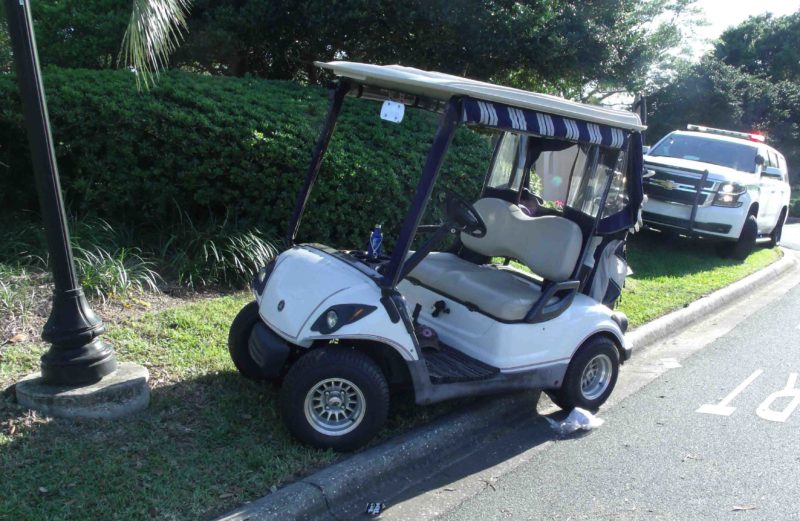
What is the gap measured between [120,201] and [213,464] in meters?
3.55

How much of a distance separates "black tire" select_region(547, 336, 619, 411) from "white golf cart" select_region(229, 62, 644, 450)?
0.01m

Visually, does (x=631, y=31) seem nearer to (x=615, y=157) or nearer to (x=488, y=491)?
(x=615, y=157)

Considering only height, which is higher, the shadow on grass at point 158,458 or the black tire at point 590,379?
the black tire at point 590,379

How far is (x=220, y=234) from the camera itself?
20.8 feet

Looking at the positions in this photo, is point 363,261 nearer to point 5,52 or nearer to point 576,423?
point 576,423

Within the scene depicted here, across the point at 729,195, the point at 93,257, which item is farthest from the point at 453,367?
the point at 729,195

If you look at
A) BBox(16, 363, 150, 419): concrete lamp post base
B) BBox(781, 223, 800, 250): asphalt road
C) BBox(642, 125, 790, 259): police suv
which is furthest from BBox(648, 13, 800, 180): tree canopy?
BBox(16, 363, 150, 419): concrete lamp post base

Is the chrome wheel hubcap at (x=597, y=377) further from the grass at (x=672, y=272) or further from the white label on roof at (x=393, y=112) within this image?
the white label on roof at (x=393, y=112)

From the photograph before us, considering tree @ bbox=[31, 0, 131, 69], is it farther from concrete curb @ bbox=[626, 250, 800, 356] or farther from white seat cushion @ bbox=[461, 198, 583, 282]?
concrete curb @ bbox=[626, 250, 800, 356]

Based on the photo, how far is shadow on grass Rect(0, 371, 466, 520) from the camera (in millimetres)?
3139

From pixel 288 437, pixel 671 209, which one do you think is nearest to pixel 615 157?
pixel 288 437

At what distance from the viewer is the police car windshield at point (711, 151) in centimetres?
1106

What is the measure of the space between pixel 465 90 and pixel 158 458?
2.47m

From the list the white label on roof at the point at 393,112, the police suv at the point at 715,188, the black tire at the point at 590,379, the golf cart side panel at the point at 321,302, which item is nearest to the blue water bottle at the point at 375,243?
the golf cart side panel at the point at 321,302
